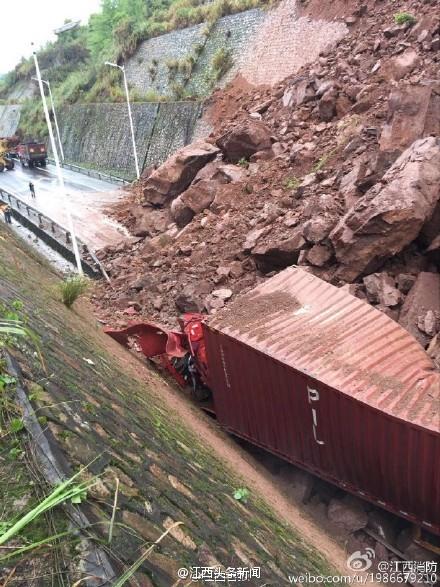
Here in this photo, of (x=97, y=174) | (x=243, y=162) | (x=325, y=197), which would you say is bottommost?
Answer: (x=97, y=174)

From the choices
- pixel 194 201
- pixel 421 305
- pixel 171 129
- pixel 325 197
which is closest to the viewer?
pixel 421 305

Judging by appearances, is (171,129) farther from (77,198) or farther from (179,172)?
(179,172)

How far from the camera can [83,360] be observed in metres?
4.78

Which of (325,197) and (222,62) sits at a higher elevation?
(222,62)

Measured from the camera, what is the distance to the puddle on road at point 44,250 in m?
15.4

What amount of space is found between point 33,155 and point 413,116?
31.0 metres

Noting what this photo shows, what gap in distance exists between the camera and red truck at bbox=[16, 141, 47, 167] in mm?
34531

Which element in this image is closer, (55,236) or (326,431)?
(326,431)

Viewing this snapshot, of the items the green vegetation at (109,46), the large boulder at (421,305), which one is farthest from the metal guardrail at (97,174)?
the large boulder at (421,305)

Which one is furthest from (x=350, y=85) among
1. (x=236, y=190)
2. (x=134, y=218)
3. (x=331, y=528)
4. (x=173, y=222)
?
(x=331, y=528)

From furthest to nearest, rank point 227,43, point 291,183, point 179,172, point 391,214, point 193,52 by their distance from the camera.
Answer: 1. point 193,52
2. point 227,43
3. point 179,172
4. point 291,183
5. point 391,214

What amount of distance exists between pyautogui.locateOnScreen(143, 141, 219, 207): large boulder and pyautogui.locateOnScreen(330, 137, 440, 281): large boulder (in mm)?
9366

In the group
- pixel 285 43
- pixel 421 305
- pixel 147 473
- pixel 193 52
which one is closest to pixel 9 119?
pixel 193 52

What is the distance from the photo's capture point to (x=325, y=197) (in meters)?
9.86
